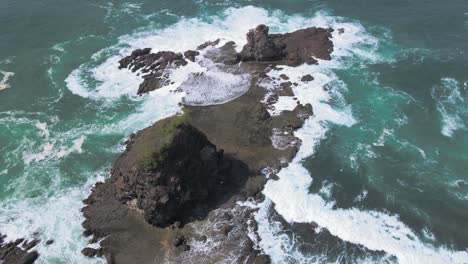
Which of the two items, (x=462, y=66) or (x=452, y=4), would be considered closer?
(x=462, y=66)

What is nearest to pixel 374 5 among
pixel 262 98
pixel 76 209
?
pixel 262 98

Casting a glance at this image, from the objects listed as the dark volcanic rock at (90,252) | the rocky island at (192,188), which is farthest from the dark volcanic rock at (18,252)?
the rocky island at (192,188)

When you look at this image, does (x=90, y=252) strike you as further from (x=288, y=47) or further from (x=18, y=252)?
(x=288, y=47)

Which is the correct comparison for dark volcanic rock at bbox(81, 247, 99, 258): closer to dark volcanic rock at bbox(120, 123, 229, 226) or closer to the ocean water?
the ocean water

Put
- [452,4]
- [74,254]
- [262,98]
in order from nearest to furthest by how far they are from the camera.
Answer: [74,254]
[262,98]
[452,4]

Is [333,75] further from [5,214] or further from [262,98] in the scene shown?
[5,214]
